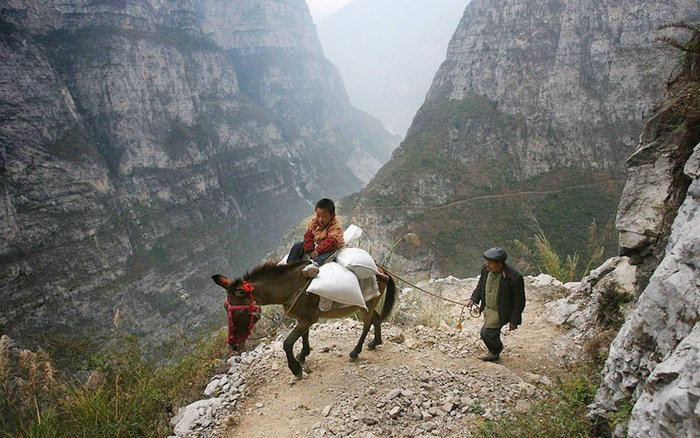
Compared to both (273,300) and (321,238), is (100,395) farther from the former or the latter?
(321,238)

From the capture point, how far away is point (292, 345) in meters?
4.69

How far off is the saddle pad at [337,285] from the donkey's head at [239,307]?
2.32ft

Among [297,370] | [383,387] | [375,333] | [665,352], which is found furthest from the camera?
[375,333]

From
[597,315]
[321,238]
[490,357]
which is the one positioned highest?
[321,238]

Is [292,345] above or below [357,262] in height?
below

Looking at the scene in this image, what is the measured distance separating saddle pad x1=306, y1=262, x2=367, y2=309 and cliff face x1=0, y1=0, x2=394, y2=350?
62.1 ft

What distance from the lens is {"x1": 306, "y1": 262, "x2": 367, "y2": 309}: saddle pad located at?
15.0 ft

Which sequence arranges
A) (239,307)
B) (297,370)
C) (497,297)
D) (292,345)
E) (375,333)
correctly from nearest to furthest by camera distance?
1. (239,307)
2. (292,345)
3. (297,370)
4. (497,297)
5. (375,333)

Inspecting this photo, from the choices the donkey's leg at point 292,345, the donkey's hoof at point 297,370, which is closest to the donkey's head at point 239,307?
the donkey's leg at point 292,345

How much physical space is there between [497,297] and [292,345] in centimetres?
283

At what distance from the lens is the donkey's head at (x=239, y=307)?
441 cm

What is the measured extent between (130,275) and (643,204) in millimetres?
58943

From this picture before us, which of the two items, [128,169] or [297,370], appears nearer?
[297,370]

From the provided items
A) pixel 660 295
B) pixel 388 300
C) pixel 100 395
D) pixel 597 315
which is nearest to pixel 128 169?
pixel 100 395
